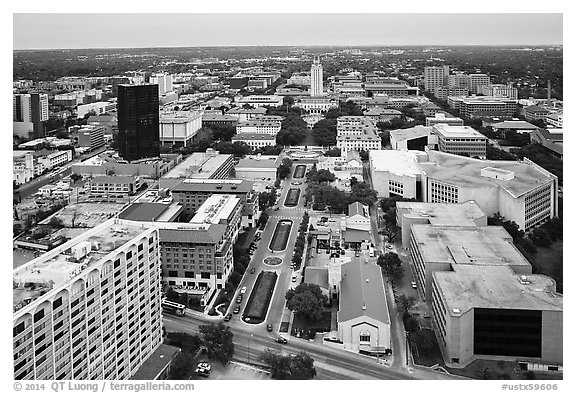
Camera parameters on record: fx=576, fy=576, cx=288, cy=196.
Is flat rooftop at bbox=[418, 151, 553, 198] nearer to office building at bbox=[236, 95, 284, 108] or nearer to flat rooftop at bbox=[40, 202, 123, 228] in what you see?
flat rooftop at bbox=[40, 202, 123, 228]

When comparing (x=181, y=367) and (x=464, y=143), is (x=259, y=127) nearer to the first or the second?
(x=464, y=143)

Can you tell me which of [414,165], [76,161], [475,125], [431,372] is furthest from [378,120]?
[431,372]

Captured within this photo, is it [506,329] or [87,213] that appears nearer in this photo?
[506,329]

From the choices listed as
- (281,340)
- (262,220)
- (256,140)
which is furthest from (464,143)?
(281,340)

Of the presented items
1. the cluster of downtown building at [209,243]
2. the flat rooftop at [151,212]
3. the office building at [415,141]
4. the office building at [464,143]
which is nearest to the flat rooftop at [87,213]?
the cluster of downtown building at [209,243]

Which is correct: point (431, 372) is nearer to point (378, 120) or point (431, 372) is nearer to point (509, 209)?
point (509, 209)

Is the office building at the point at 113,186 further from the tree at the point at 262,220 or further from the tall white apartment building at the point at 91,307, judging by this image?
the tall white apartment building at the point at 91,307
